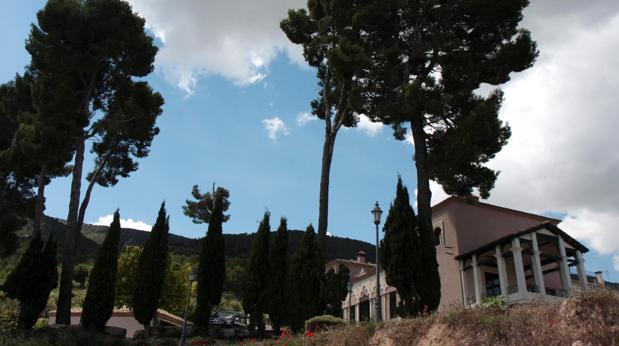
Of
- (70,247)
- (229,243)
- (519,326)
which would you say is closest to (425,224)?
(519,326)

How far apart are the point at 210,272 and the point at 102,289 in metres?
4.16

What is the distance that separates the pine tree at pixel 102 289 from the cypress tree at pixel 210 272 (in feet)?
10.7

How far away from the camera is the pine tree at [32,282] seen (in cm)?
1561

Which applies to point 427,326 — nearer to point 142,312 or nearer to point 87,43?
point 142,312

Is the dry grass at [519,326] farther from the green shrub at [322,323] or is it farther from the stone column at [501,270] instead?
the stone column at [501,270]

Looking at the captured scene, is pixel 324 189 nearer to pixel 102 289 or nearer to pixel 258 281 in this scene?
pixel 258 281

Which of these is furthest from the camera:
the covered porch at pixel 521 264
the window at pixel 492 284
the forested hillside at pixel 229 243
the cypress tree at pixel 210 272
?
the forested hillside at pixel 229 243

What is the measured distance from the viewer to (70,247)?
17938mm

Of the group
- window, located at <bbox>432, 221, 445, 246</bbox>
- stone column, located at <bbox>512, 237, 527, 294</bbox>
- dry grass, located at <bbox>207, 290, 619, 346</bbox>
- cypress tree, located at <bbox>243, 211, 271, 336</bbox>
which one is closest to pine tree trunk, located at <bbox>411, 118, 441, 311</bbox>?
cypress tree, located at <bbox>243, 211, 271, 336</bbox>

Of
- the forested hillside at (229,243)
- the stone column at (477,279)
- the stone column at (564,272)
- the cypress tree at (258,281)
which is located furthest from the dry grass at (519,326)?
the forested hillside at (229,243)

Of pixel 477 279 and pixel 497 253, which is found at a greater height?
pixel 497 253

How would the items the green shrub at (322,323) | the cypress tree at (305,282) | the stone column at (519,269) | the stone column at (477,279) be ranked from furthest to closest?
the stone column at (477,279)
the stone column at (519,269)
the cypress tree at (305,282)
the green shrub at (322,323)

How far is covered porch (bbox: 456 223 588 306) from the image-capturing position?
69.6 feet

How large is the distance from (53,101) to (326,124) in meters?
11.2
